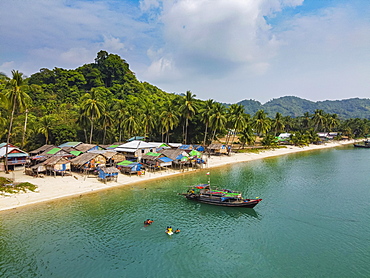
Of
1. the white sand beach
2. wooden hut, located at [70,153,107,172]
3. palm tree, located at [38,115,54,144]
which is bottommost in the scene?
the white sand beach

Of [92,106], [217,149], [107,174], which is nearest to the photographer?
[107,174]

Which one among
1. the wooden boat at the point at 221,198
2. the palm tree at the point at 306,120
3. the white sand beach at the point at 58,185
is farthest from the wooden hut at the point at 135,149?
the palm tree at the point at 306,120

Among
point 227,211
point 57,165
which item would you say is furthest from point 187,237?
point 57,165

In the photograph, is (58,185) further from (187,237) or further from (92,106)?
(92,106)

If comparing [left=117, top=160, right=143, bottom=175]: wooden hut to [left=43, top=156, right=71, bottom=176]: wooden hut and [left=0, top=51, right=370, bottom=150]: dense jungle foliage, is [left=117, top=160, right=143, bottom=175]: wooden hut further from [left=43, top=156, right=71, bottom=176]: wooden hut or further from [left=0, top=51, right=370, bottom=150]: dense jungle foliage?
[left=0, top=51, right=370, bottom=150]: dense jungle foliage

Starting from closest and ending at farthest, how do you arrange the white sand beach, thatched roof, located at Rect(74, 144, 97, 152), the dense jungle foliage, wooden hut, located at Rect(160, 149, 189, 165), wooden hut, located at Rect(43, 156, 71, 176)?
the white sand beach, wooden hut, located at Rect(43, 156, 71, 176), wooden hut, located at Rect(160, 149, 189, 165), thatched roof, located at Rect(74, 144, 97, 152), the dense jungle foliage

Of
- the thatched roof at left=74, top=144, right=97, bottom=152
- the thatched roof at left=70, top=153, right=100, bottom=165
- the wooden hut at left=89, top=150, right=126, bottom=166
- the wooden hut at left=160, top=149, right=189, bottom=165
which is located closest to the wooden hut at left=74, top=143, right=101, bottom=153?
the thatched roof at left=74, top=144, right=97, bottom=152

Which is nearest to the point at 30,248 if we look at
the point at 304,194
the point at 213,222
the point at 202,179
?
the point at 213,222
